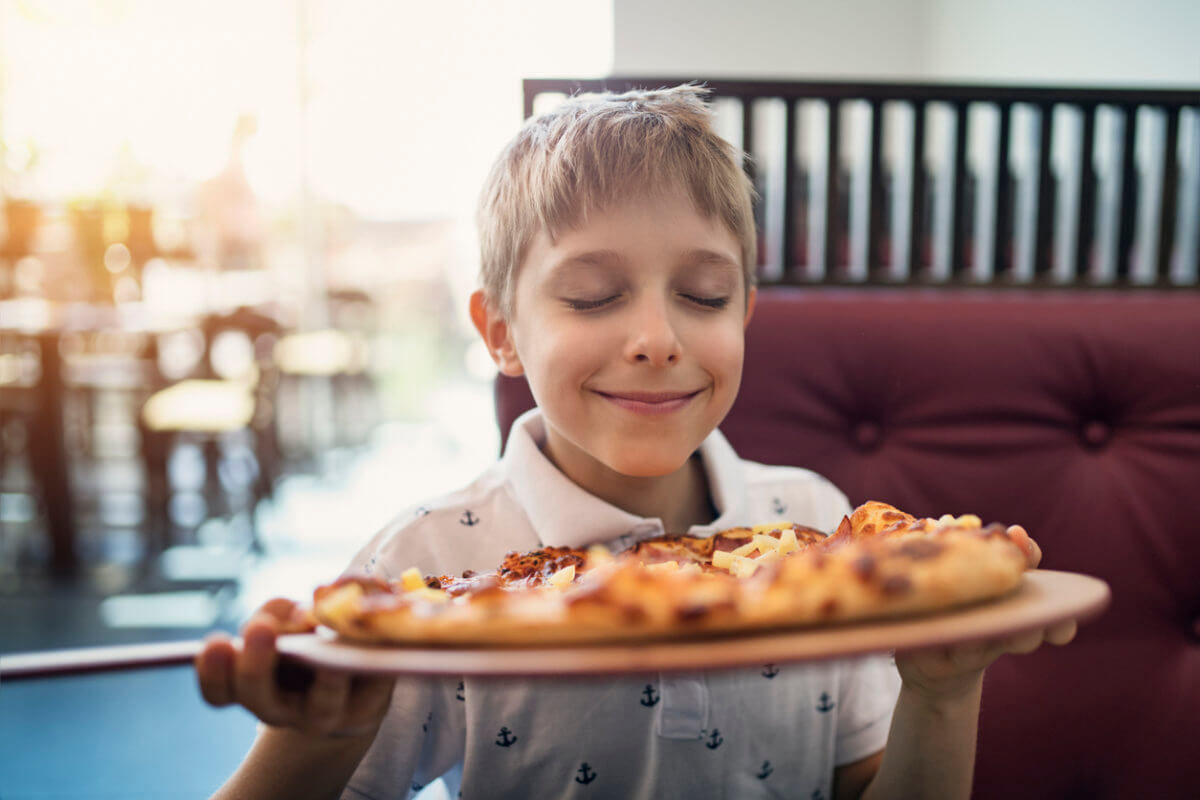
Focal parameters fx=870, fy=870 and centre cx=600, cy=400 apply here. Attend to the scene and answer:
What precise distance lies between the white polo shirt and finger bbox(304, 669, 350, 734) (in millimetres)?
194

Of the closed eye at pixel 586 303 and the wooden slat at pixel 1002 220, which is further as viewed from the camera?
the wooden slat at pixel 1002 220

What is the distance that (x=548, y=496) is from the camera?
0.72 metres

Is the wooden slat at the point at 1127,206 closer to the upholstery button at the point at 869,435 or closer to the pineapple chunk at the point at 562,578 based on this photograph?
the upholstery button at the point at 869,435

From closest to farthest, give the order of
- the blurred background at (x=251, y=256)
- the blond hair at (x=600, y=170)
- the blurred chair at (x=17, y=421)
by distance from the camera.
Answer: the blond hair at (x=600, y=170)
the blurred background at (x=251, y=256)
the blurred chair at (x=17, y=421)

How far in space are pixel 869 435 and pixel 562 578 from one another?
546 mm

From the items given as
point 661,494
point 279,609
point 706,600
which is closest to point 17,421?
point 661,494

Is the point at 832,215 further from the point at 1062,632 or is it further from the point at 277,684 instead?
the point at 277,684

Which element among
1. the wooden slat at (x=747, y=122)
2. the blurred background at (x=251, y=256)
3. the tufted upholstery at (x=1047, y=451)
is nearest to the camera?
the tufted upholstery at (x=1047, y=451)

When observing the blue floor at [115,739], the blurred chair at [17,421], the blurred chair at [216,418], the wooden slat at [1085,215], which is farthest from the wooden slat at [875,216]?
the blurred chair at [17,421]

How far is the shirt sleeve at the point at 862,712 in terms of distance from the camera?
2.55ft

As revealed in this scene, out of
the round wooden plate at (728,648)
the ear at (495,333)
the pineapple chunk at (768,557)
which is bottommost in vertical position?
the pineapple chunk at (768,557)

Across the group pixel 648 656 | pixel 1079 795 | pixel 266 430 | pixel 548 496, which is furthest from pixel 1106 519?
pixel 266 430

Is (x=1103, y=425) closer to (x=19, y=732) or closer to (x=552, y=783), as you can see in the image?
(x=552, y=783)

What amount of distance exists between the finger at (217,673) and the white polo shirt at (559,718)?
235 millimetres
